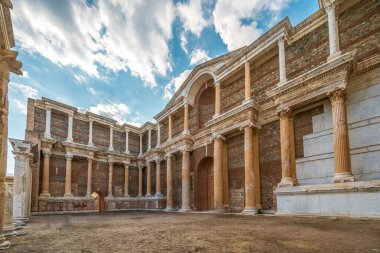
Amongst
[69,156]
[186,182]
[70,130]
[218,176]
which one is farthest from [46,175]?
[218,176]

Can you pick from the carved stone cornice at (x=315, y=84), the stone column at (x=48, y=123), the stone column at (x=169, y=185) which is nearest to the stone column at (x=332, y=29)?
the carved stone cornice at (x=315, y=84)

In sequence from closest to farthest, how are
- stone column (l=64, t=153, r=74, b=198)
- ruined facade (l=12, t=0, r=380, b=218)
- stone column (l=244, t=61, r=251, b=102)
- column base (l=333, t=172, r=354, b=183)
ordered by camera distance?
column base (l=333, t=172, r=354, b=183), ruined facade (l=12, t=0, r=380, b=218), stone column (l=244, t=61, r=251, b=102), stone column (l=64, t=153, r=74, b=198)

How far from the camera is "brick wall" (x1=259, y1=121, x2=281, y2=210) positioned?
12.3 metres

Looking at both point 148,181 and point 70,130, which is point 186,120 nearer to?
point 148,181

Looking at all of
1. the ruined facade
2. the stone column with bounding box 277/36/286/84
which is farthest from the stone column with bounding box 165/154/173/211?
the stone column with bounding box 277/36/286/84

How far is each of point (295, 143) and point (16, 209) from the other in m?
12.5

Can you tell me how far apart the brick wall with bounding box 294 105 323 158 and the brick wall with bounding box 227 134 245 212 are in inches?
146

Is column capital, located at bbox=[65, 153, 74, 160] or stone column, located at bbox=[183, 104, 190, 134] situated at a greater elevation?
stone column, located at bbox=[183, 104, 190, 134]

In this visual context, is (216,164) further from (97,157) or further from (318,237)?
(97,157)

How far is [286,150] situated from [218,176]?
4.98m

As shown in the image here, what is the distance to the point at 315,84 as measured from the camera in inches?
403

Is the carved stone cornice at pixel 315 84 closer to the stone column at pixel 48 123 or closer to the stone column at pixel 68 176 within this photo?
the stone column at pixel 68 176

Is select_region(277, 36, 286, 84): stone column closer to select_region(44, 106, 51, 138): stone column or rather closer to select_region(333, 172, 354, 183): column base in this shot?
select_region(333, 172, 354, 183): column base

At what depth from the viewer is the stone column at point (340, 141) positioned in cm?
872
